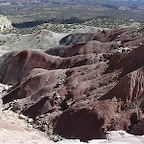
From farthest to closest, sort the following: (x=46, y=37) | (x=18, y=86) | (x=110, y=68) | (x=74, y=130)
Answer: (x=46, y=37) → (x=18, y=86) → (x=110, y=68) → (x=74, y=130)

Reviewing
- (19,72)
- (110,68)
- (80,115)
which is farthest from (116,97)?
(19,72)

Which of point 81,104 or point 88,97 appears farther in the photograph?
point 88,97

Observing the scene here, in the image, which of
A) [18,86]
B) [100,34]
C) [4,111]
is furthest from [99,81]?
[100,34]

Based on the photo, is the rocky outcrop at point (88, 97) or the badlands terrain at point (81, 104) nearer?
the badlands terrain at point (81, 104)

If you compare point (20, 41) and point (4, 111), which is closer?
point (4, 111)

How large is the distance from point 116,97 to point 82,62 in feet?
51.1

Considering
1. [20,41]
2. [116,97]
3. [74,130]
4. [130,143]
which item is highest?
[130,143]

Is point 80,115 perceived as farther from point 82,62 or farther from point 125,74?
point 82,62

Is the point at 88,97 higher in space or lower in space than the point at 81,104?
higher

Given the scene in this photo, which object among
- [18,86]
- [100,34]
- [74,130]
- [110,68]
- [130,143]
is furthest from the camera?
[100,34]

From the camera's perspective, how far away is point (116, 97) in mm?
28469

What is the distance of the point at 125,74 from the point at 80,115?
527 centimetres

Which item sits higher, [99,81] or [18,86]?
[99,81]

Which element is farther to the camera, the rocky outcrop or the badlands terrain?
the rocky outcrop
